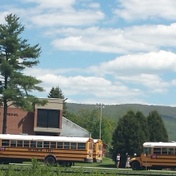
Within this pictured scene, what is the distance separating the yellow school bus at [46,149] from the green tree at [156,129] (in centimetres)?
1133

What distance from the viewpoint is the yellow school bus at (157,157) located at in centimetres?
4572

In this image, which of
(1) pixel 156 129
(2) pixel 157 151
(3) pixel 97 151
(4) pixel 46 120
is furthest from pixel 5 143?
(4) pixel 46 120

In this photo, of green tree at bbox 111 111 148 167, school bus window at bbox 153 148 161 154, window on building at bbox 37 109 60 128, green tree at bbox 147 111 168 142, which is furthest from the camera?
window on building at bbox 37 109 60 128

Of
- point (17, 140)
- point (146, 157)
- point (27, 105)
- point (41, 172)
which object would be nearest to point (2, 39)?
point (27, 105)

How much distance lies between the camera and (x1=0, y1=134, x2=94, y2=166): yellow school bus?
4578cm

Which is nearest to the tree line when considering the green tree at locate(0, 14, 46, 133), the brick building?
the green tree at locate(0, 14, 46, 133)

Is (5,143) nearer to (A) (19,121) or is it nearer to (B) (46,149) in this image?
(B) (46,149)

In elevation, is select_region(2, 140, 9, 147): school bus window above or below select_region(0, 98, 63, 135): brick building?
below

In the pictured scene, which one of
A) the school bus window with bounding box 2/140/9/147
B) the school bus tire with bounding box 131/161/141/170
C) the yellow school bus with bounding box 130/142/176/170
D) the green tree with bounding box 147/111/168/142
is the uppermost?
the green tree with bounding box 147/111/168/142

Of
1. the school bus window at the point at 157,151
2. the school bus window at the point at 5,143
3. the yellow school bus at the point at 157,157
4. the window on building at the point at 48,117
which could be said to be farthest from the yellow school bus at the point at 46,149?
the window on building at the point at 48,117

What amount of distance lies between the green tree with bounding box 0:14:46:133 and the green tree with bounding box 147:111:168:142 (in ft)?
38.2

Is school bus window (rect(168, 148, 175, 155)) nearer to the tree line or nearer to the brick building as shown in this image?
the tree line

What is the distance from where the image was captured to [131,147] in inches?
2095

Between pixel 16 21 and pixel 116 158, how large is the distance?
725 inches
